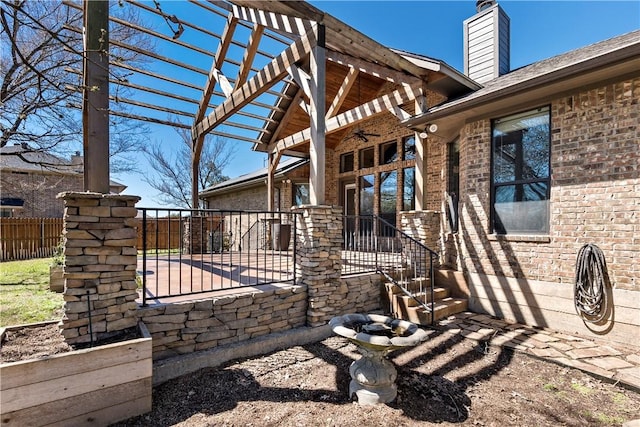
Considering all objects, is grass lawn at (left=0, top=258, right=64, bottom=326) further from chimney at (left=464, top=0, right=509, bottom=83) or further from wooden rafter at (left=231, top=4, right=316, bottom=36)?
chimney at (left=464, top=0, right=509, bottom=83)

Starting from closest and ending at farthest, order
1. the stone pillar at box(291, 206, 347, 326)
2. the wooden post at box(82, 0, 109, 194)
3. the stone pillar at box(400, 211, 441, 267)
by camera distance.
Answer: the wooden post at box(82, 0, 109, 194) → the stone pillar at box(291, 206, 347, 326) → the stone pillar at box(400, 211, 441, 267)

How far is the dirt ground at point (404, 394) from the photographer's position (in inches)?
101

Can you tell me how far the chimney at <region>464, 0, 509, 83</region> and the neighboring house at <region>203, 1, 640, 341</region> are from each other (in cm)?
247

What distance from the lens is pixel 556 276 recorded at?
172 inches

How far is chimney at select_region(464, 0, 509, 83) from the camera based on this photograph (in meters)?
7.65

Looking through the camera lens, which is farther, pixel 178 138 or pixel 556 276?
pixel 178 138

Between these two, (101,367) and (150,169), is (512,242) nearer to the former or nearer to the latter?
(101,367)

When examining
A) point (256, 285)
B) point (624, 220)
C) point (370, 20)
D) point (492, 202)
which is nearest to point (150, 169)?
point (370, 20)

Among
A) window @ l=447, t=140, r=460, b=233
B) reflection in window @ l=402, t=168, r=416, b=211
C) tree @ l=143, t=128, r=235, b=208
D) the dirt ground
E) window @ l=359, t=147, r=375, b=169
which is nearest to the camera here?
the dirt ground

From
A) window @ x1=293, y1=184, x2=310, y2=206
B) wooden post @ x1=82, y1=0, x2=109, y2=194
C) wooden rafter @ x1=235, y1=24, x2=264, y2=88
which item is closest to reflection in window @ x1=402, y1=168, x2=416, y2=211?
window @ x1=293, y1=184, x2=310, y2=206

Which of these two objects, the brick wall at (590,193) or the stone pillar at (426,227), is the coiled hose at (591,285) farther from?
the stone pillar at (426,227)

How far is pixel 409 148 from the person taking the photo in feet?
28.1

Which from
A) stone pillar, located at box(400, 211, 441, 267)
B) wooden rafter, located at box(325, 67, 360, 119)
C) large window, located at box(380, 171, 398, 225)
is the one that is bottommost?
stone pillar, located at box(400, 211, 441, 267)

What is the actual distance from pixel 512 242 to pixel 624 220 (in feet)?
4.38
